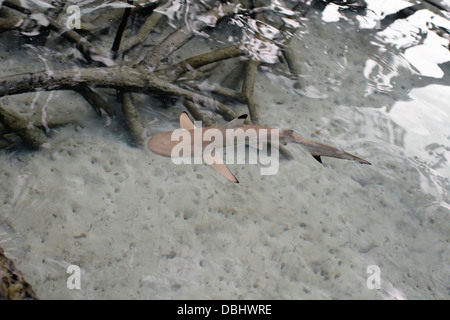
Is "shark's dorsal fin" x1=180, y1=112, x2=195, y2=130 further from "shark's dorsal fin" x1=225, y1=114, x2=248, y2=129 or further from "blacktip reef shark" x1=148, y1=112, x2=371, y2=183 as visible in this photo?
"shark's dorsal fin" x1=225, y1=114, x2=248, y2=129

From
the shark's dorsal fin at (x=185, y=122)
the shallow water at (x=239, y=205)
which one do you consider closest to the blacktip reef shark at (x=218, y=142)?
the shark's dorsal fin at (x=185, y=122)

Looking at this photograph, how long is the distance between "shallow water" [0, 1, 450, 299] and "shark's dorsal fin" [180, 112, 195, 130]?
235 mm

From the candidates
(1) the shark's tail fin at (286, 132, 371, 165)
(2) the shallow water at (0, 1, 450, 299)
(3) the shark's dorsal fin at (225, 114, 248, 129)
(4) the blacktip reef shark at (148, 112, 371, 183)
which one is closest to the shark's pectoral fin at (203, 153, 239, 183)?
(4) the blacktip reef shark at (148, 112, 371, 183)

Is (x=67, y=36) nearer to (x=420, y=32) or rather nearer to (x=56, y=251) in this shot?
(x=56, y=251)

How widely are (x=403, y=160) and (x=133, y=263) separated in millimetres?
2939

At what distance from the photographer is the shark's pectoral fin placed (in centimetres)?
335

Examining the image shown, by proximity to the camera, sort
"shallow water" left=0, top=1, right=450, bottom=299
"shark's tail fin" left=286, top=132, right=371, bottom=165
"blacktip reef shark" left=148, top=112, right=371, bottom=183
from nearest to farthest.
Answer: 1. "shallow water" left=0, top=1, right=450, bottom=299
2. "blacktip reef shark" left=148, top=112, right=371, bottom=183
3. "shark's tail fin" left=286, top=132, right=371, bottom=165

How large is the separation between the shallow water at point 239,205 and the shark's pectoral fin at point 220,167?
19 cm

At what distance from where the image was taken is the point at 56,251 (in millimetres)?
2930

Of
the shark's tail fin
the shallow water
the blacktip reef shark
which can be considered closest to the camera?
the shallow water

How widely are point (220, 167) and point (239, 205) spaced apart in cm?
38

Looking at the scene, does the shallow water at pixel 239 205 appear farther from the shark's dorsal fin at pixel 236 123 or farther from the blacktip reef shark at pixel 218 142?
the shark's dorsal fin at pixel 236 123

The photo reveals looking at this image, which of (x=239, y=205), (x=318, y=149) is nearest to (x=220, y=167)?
(x=239, y=205)

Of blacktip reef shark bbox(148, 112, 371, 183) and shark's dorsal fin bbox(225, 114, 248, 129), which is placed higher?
shark's dorsal fin bbox(225, 114, 248, 129)
